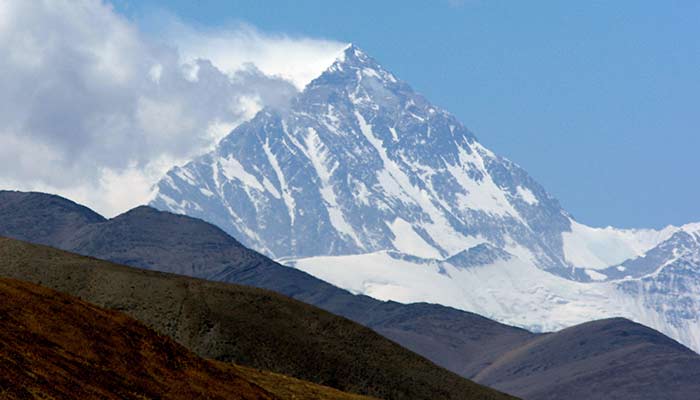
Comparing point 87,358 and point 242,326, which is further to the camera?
point 242,326

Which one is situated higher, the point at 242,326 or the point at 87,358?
the point at 242,326

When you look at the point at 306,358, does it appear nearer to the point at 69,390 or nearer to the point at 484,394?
the point at 484,394

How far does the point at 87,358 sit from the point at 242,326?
93610mm

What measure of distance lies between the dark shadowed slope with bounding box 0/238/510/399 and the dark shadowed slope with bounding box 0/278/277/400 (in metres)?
70.6

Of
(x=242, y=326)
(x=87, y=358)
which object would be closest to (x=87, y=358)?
(x=87, y=358)

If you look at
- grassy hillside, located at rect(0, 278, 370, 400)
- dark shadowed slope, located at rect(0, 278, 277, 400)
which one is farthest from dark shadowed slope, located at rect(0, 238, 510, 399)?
dark shadowed slope, located at rect(0, 278, 277, 400)

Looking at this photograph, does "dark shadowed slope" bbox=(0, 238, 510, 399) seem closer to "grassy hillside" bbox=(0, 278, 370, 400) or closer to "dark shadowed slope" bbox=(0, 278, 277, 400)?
"grassy hillside" bbox=(0, 278, 370, 400)

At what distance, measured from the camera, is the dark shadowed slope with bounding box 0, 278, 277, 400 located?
60.9 meters

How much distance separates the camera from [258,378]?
107m

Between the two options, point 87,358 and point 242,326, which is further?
point 242,326

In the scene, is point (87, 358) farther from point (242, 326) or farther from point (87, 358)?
point (242, 326)

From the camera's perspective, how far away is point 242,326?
541 feet

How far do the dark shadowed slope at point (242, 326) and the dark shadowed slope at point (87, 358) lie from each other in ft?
232

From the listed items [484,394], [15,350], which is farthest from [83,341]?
[484,394]
